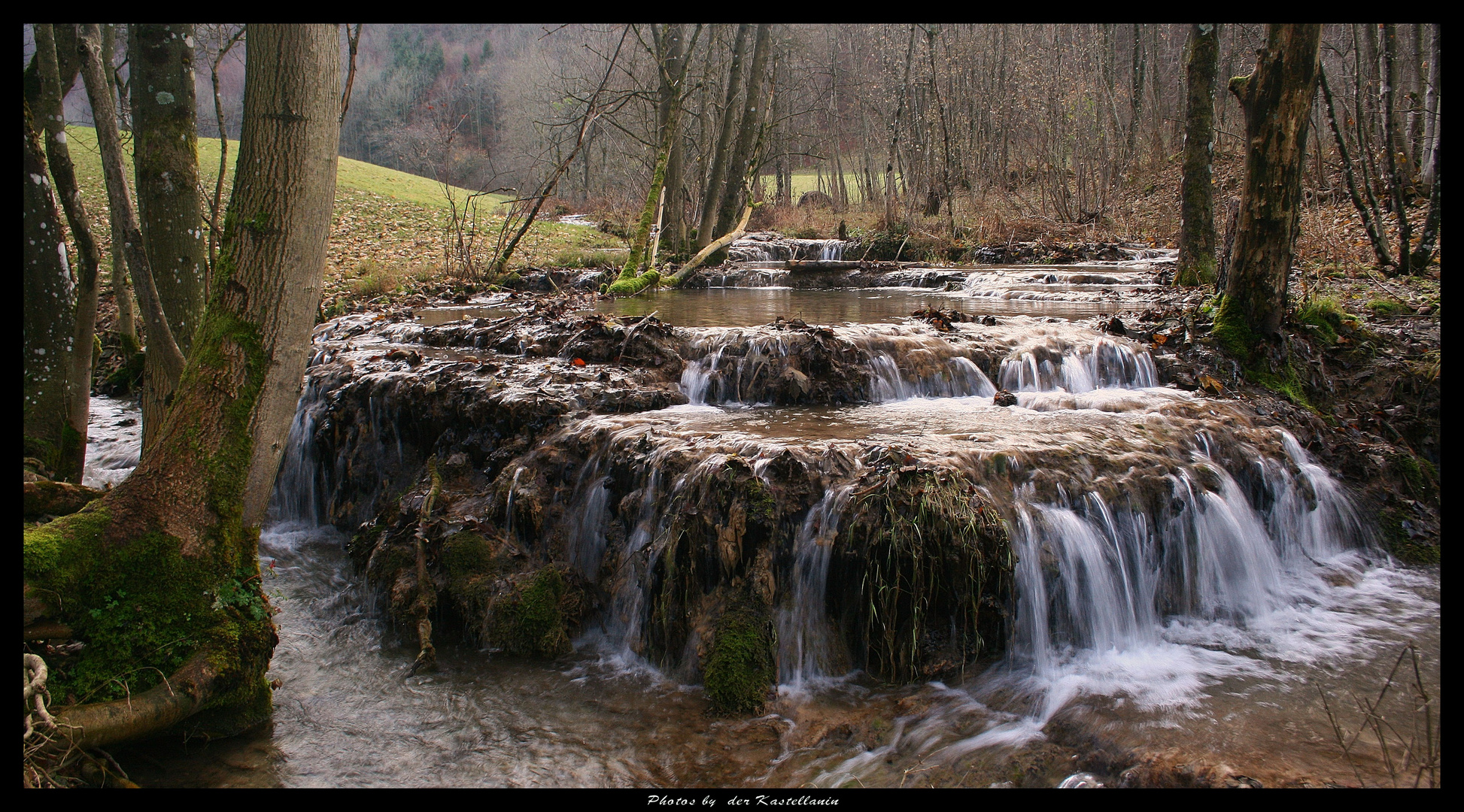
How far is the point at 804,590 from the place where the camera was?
478 cm

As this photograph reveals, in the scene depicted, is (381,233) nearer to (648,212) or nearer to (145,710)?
(648,212)

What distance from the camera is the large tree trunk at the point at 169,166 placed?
538cm

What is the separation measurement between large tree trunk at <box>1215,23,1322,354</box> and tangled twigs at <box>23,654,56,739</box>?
890cm

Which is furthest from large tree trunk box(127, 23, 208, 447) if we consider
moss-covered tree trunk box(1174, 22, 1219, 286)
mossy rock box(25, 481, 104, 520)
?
moss-covered tree trunk box(1174, 22, 1219, 286)

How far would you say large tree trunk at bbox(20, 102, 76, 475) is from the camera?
5.16 meters

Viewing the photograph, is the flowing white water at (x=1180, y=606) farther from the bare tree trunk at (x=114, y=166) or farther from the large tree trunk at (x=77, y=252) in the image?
the large tree trunk at (x=77, y=252)

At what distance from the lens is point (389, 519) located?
5953 millimetres

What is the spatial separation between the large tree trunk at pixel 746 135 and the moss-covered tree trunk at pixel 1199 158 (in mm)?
7906

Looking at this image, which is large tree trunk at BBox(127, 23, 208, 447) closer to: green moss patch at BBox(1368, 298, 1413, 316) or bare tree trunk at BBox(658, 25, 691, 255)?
bare tree trunk at BBox(658, 25, 691, 255)

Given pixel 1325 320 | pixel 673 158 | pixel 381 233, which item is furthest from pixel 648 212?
pixel 381 233

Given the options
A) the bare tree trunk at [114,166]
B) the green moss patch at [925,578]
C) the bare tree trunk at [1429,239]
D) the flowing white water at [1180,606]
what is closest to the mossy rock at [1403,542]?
the flowing white water at [1180,606]

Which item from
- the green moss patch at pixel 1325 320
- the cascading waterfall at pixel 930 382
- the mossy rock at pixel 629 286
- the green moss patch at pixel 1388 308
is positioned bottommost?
the cascading waterfall at pixel 930 382
